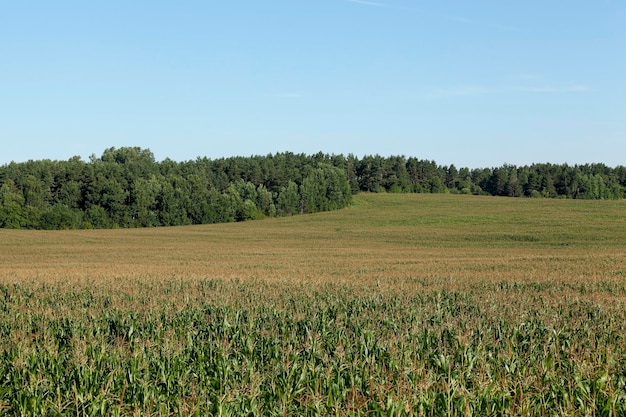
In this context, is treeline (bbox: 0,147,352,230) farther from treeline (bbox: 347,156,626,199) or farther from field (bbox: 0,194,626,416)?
field (bbox: 0,194,626,416)

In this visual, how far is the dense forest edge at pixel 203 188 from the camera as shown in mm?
95812

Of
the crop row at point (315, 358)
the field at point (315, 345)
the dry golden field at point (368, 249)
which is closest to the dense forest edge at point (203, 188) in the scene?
the dry golden field at point (368, 249)

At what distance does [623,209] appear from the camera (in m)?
79.8

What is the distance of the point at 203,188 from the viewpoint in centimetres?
10462

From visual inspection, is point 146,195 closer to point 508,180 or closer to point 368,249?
point 368,249

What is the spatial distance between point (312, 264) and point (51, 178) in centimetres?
7878

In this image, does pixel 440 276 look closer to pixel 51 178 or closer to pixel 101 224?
pixel 101 224

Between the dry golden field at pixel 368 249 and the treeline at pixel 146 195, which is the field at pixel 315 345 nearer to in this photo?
the dry golden field at pixel 368 249

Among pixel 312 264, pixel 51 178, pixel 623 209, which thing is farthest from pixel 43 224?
pixel 623 209

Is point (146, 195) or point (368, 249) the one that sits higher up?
point (146, 195)

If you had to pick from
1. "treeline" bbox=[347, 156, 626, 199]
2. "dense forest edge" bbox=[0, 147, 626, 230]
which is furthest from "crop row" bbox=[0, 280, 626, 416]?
"treeline" bbox=[347, 156, 626, 199]

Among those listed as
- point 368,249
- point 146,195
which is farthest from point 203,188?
point 368,249

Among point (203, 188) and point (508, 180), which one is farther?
point (508, 180)

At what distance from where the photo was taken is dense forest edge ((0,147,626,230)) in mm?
95812
